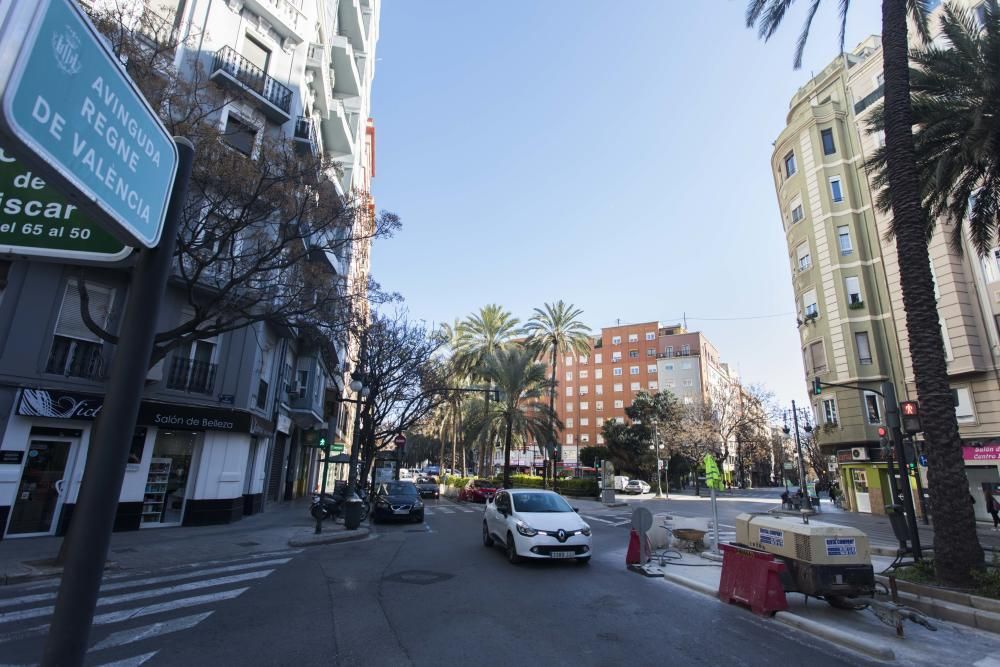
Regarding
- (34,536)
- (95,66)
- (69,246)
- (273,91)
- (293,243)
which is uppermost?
(273,91)

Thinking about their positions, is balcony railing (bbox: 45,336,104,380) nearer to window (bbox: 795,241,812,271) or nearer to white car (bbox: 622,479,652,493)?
window (bbox: 795,241,812,271)

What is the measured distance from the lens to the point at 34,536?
13.1 m

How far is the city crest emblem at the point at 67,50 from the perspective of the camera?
1.65 meters

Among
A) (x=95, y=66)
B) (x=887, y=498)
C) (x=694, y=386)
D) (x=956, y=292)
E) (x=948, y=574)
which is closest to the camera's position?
(x=95, y=66)

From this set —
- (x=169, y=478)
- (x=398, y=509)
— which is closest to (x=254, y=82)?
(x=169, y=478)

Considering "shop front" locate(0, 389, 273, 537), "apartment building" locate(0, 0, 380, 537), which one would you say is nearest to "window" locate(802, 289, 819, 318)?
"apartment building" locate(0, 0, 380, 537)

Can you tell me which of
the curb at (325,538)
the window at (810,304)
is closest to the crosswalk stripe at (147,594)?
the curb at (325,538)

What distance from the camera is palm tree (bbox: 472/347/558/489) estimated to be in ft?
120

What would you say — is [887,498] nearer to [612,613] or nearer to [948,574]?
[948,574]

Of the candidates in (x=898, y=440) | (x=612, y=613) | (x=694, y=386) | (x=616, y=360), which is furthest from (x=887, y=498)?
(x=616, y=360)

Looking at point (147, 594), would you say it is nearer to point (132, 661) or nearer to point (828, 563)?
point (132, 661)

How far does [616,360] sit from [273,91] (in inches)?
2893

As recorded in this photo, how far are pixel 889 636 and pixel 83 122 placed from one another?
9.12 meters

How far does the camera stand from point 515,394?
36.9 meters
